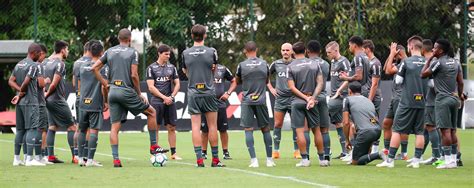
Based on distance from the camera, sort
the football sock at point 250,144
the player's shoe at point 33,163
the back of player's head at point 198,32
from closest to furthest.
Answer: the back of player's head at point 198,32 < the football sock at point 250,144 < the player's shoe at point 33,163

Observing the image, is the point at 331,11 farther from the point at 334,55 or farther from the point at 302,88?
the point at 302,88

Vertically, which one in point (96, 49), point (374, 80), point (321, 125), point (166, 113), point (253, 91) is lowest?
point (321, 125)

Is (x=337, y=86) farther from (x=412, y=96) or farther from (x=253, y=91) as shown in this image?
(x=412, y=96)

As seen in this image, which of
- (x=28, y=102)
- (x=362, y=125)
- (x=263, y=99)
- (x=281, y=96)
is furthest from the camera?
(x=281, y=96)

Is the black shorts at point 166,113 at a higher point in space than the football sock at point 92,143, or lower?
higher

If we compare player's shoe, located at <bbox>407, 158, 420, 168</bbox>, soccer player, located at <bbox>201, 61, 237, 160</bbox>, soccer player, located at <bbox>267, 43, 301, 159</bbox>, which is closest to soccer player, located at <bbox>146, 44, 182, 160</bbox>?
soccer player, located at <bbox>201, 61, 237, 160</bbox>

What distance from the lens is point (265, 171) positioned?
57.8ft

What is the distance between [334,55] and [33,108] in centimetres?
522

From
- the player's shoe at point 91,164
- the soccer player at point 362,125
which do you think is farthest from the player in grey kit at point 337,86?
the player's shoe at point 91,164

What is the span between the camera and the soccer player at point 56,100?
19953 millimetres

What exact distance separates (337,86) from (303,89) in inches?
104

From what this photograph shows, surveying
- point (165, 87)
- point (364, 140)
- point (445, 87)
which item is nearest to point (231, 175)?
point (364, 140)

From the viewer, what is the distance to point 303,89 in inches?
733

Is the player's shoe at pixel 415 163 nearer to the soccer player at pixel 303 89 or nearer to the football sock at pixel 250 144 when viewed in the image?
the soccer player at pixel 303 89
